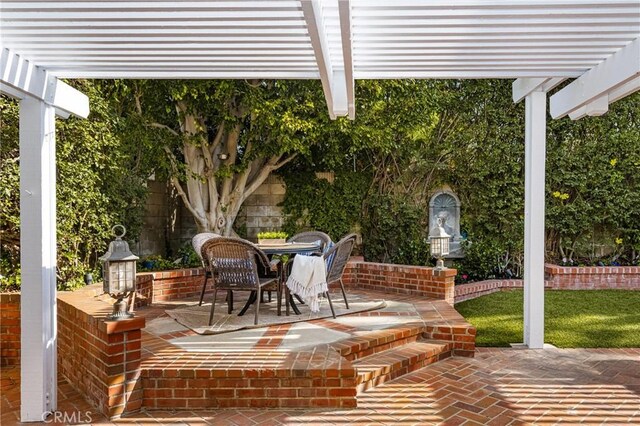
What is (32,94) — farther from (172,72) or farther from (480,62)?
(480,62)

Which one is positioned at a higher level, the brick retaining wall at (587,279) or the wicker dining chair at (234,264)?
the wicker dining chair at (234,264)

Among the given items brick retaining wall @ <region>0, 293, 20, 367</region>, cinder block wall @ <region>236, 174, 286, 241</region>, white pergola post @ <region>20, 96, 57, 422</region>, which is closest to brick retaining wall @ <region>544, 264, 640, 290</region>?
cinder block wall @ <region>236, 174, 286, 241</region>

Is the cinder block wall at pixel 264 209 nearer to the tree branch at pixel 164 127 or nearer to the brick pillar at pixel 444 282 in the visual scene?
the tree branch at pixel 164 127

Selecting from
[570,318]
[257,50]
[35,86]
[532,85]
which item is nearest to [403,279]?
[570,318]

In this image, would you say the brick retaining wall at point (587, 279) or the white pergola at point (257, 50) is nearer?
the white pergola at point (257, 50)

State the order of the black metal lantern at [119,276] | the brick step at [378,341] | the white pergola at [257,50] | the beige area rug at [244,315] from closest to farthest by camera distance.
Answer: the white pergola at [257,50] < the black metal lantern at [119,276] < the brick step at [378,341] < the beige area rug at [244,315]

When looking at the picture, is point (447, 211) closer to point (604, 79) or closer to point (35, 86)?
point (604, 79)

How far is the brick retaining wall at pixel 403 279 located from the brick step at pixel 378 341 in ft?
4.10

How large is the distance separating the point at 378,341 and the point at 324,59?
2.32 m

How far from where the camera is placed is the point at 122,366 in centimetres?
279

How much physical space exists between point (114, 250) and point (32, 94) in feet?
3.60

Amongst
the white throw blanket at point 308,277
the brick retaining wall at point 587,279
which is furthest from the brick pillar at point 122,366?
the brick retaining wall at point 587,279

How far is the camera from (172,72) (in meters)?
3.21

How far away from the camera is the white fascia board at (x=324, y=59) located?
1.98 m
